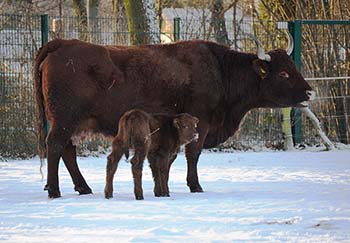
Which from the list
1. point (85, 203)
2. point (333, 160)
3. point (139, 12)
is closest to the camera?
point (85, 203)

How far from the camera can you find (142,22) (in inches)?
663

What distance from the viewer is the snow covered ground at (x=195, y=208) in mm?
8023

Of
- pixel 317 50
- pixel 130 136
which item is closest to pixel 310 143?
pixel 317 50

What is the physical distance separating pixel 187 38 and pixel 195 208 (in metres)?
8.09

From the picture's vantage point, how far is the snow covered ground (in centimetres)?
802

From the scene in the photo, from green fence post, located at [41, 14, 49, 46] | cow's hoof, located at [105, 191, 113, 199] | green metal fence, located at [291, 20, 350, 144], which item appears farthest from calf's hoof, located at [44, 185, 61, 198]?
green metal fence, located at [291, 20, 350, 144]

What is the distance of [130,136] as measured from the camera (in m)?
10.3

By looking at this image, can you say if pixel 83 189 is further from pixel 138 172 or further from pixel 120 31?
pixel 120 31

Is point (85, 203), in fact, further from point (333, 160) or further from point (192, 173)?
point (333, 160)

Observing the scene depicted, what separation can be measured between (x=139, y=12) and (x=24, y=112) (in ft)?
9.94

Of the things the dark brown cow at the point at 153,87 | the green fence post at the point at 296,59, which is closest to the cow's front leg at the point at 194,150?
the dark brown cow at the point at 153,87

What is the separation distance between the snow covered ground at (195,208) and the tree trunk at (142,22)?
350 cm

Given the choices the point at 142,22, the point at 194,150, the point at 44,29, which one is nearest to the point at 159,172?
the point at 194,150

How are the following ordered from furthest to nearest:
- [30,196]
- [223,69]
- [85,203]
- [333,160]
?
1. [333,160]
2. [223,69]
3. [30,196]
4. [85,203]
